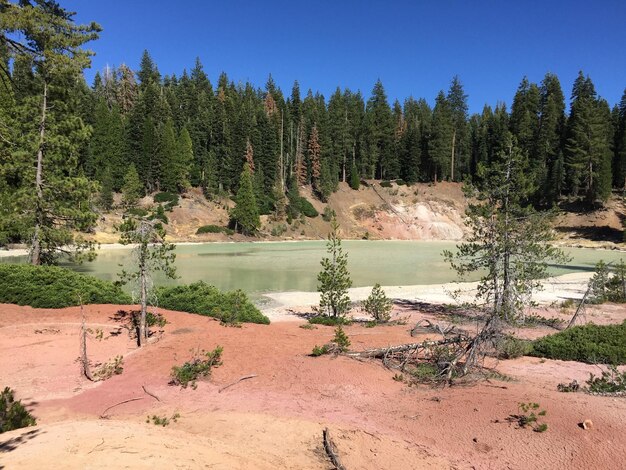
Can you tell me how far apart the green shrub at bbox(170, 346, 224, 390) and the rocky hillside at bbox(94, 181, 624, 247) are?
51.8m

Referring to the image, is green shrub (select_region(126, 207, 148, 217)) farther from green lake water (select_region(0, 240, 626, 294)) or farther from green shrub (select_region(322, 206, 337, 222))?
green shrub (select_region(322, 206, 337, 222))

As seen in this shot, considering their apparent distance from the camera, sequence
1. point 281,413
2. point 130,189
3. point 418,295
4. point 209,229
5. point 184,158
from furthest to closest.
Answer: point 184,158
point 209,229
point 130,189
point 418,295
point 281,413

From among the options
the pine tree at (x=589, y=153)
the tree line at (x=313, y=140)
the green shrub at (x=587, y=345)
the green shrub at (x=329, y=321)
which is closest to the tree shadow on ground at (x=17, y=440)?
the green shrub at (x=329, y=321)

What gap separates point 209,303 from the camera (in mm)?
15883

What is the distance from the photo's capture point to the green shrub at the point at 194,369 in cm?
907

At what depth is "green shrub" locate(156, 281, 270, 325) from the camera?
1523 cm

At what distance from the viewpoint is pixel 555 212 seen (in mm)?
15617

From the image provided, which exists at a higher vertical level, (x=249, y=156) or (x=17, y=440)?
(x=249, y=156)

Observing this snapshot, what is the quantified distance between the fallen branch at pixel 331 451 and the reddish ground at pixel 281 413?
0.43 ft

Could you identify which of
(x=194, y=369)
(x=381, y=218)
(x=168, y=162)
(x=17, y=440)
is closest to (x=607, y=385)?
(x=194, y=369)

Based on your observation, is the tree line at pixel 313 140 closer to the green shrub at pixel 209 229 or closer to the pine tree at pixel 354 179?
the pine tree at pixel 354 179

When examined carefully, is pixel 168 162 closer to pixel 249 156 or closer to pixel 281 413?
pixel 249 156

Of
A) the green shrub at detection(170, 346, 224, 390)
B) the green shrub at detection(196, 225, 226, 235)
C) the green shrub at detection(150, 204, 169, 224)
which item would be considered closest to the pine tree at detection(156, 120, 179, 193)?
the green shrub at detection(150, 204, 169, 224)

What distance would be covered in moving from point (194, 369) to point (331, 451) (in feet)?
14.3
